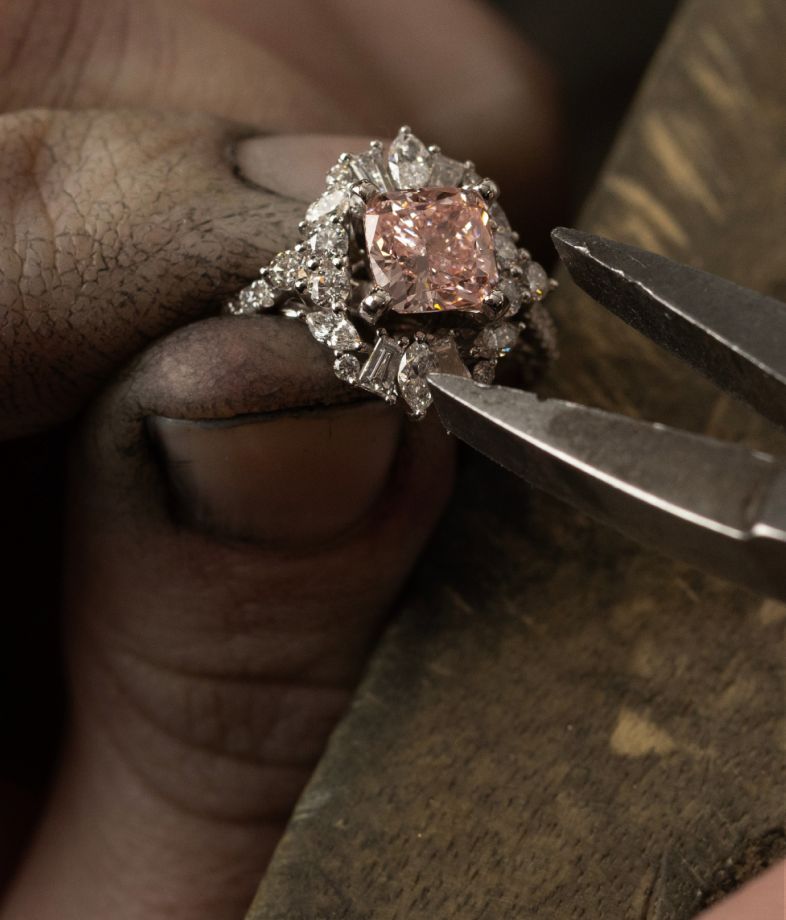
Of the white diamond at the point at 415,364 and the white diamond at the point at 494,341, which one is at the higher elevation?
the white diamond at the point at 494,341

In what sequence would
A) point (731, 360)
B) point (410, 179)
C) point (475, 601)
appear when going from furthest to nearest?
point (475, 601), point (410, 179), point (731, 360)

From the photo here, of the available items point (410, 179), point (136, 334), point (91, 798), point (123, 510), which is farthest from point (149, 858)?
point (410, 179)

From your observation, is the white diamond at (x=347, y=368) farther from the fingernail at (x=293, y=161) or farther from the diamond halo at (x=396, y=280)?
the fingernail at (x=293, y=161)

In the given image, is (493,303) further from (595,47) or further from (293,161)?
(595,47)

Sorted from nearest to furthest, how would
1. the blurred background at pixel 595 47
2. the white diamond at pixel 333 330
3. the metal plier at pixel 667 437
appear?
the metal plier at pixel 667 437 < the white diamond at pixel 333 330 < the blurred background at pixel 595 47

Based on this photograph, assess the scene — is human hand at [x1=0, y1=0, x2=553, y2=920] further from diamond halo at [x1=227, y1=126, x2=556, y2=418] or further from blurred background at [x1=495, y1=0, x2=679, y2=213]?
blurred background at [x1=495, y1=0, x2=679, y2=213]

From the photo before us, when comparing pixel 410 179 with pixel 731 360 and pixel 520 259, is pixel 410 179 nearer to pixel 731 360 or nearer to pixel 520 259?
pixel 520 259

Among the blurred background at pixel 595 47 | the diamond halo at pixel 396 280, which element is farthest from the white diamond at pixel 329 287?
the blurred background at pixel 595 47

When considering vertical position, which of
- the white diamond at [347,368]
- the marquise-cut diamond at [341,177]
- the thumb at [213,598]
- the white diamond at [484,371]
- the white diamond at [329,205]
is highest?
the marquise-cut diamond at [341,177]
